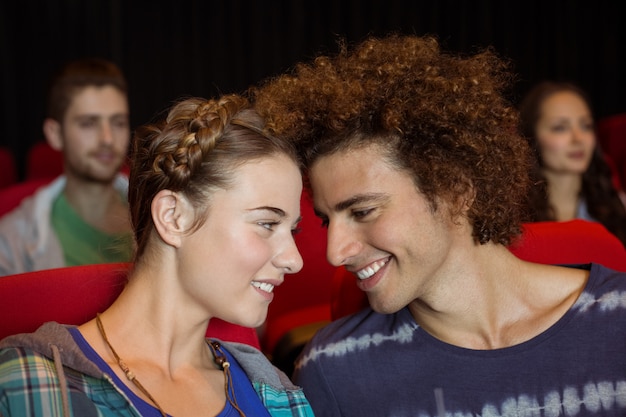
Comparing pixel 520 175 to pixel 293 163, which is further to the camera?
pixel 520 175

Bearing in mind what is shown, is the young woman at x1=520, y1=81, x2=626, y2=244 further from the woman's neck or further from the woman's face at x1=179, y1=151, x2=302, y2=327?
the woman's face at x1=179, y1=151, x2=302, y2=327

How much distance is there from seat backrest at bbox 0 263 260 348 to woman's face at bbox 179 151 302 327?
208 millimetres

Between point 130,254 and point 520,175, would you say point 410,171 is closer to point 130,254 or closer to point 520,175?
point 520,175

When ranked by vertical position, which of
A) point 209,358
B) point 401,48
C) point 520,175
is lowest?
point 209,358

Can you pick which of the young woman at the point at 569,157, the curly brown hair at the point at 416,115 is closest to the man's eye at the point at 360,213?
the curly brown hair at the point at 416,115

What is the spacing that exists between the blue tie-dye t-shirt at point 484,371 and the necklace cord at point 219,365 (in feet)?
0.74

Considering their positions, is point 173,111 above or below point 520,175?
above

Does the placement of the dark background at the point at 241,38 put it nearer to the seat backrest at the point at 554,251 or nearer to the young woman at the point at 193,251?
the seat backrest at the point at 554,251

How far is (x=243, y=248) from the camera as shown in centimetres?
150

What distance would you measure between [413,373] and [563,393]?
0.91 feet

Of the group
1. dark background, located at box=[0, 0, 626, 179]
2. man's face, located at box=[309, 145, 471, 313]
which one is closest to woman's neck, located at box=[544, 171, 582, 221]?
dark background, located at box=[0, 0, 626, 179]

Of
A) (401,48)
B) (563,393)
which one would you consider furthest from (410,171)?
(563,393)

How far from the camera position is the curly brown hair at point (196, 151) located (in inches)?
59.9

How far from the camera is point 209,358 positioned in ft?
5.49
